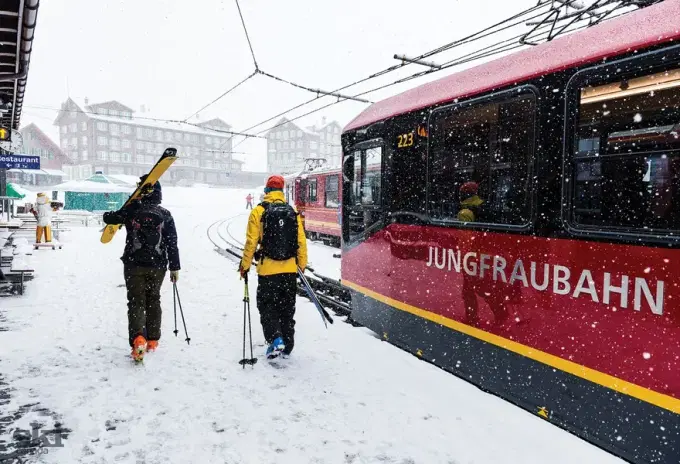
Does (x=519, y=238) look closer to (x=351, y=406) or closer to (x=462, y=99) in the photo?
(x=462, y=99)

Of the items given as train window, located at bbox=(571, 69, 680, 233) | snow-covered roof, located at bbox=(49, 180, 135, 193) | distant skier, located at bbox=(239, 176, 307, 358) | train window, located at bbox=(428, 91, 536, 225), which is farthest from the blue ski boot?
snow-covered roof, located at bbox=(49, 180, 135, 193)

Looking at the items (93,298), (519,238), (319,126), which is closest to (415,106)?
(519,238)

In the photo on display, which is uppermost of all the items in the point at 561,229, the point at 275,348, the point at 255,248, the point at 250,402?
the point at 561,229

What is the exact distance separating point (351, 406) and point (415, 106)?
3.20 metres

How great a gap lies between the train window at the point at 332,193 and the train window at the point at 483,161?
45.8 feet

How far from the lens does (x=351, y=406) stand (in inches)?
165

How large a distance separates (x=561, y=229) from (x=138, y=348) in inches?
170

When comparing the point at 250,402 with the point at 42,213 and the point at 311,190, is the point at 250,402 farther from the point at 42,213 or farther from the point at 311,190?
the point at 311,190

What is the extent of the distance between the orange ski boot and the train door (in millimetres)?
2985

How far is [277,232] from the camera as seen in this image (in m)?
5.01

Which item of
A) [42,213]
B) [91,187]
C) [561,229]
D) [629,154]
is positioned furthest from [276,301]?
[91,187]

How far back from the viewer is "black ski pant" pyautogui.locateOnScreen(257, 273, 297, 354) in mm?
5113

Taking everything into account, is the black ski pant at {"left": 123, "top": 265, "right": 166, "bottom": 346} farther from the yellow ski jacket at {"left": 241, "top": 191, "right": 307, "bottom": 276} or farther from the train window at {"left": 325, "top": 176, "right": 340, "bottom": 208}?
the train window at {"left": 325, "top": 176, "right": 340, "bottom": 208}

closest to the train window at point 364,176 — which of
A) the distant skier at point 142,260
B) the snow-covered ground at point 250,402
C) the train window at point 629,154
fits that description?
the snow-covered ground at point 250,402
